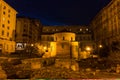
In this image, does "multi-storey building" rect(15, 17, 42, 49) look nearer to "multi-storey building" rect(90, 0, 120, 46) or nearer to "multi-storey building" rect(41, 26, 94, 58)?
"multi-storey building" rect(41, 26, 94, 58)

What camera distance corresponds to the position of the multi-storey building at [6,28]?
5866 centimetres

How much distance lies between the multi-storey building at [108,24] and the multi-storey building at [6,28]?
110ft

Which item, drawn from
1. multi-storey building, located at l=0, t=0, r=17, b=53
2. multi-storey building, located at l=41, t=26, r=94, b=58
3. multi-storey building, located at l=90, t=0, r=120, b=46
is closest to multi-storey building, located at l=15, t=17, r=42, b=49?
multi-storey building, located at l=41, t=26, r=94, b=58

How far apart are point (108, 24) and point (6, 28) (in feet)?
117

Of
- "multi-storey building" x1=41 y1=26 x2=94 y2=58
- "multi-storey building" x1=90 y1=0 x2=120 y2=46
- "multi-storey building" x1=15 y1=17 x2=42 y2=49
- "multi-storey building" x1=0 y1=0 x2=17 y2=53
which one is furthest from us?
"multi-storey building" x1=41 y1=26 x2=94 y2=58

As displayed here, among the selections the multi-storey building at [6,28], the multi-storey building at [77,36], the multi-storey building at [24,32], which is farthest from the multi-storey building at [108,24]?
the multi-storey building at [6,28]

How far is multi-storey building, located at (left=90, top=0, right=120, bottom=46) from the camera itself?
60844 mm

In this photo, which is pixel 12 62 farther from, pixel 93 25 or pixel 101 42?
pixel 93 25

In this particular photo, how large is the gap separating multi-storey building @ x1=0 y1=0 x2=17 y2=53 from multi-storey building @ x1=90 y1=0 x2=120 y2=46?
1322 inches

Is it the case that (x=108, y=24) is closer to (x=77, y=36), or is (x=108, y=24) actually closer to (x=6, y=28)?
(x=77, y=36)

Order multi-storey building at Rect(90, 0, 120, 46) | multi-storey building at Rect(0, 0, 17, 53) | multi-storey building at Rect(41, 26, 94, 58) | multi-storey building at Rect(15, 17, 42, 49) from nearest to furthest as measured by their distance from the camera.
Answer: multi-storey building at Rect(0, 0, 17, 53) < multi-storey building at Rect(90, 0, 120, 46) < multi-storey building at Rect(15, 17, 42, 49) < multi-storey building at Rect(41, 26, 94, 58)

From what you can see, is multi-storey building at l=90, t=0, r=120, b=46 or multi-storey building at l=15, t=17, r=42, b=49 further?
multi-storey building at l=15, t=17, r=42, b=49

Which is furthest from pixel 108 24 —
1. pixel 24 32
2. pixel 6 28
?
pixel 6 28

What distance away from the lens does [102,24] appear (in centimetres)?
7769
